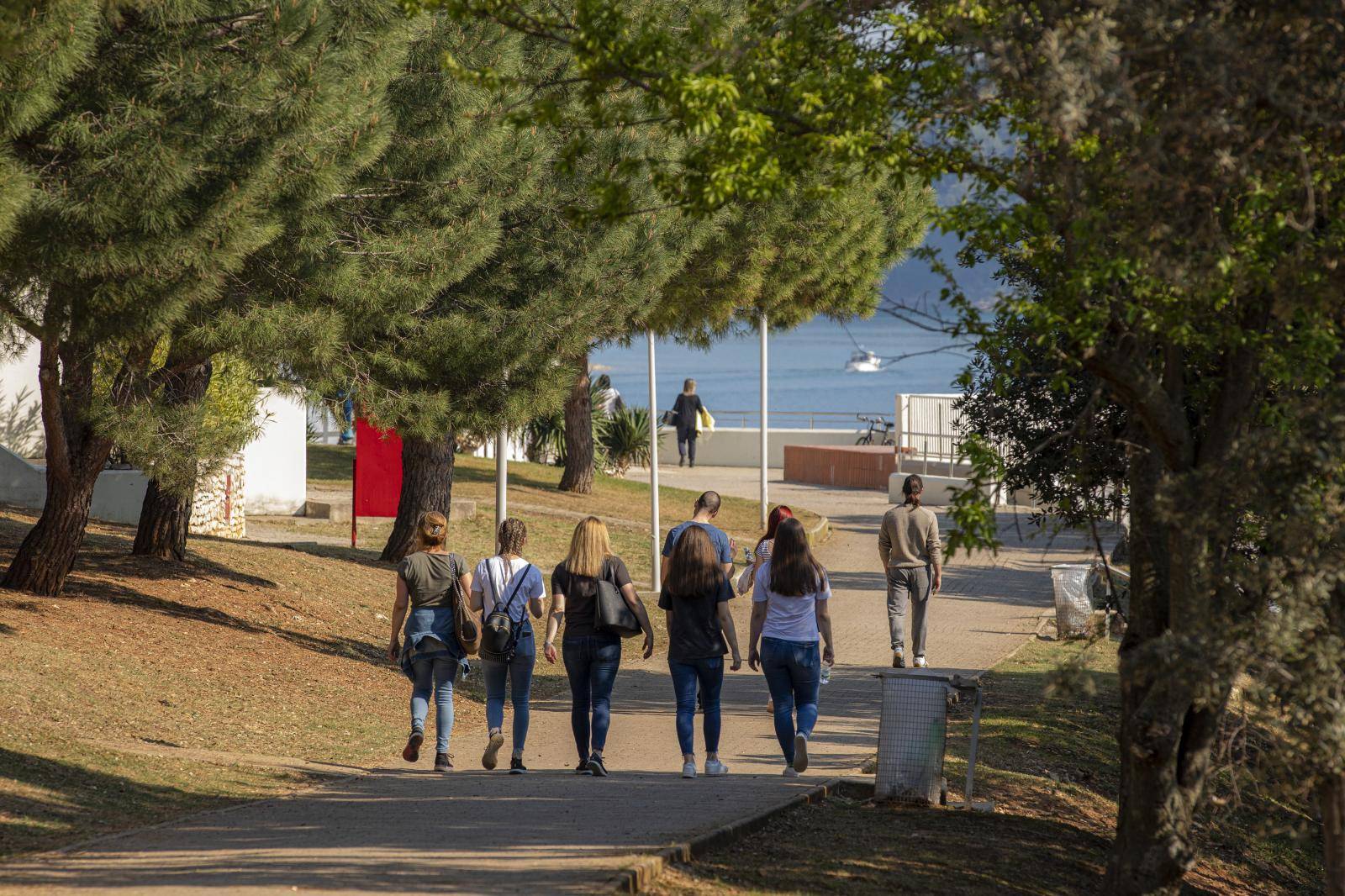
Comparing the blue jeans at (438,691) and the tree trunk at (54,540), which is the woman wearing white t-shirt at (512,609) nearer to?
the blue jeans at (438,691)

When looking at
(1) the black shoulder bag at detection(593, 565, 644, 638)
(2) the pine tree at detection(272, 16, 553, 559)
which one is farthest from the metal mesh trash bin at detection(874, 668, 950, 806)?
(2) the pine tree at detection(272, 16, 553, 559)

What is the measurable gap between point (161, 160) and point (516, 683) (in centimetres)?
366

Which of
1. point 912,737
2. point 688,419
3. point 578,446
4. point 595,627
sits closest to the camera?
point 912,737

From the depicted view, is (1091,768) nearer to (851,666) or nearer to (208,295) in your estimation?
(851,666)

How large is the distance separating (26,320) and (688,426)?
82.0 feet

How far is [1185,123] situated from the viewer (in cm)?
511

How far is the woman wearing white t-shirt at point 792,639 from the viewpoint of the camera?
8422mm

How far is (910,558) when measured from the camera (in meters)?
12.3

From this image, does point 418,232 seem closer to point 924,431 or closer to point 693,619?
point 693,619

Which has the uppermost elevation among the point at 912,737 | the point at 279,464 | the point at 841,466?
the point at 841,466

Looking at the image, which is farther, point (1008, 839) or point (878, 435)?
point (878, 435)

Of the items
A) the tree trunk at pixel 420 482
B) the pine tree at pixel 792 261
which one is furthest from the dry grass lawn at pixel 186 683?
the pine tree at pixel 792 261

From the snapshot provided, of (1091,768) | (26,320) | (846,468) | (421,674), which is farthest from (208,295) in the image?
(846,468)

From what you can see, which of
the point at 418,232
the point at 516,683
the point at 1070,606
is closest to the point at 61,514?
the point at 418,232
